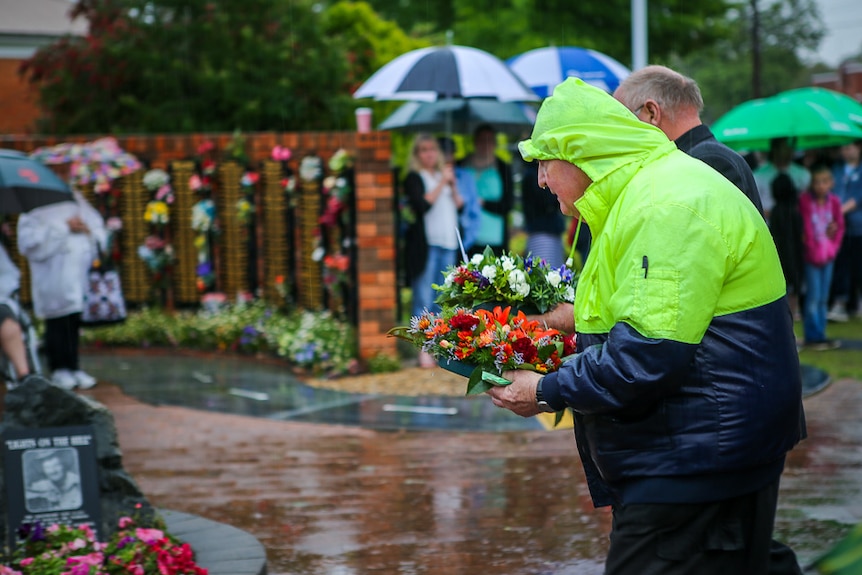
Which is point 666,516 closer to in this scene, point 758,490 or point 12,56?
point 758,490

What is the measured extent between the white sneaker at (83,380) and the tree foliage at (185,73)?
6149mm

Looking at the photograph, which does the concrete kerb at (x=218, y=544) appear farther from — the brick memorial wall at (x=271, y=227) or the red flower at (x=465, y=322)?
→ the brick memorial wall at (x=271, y=227)

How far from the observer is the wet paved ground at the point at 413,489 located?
5.61 meters

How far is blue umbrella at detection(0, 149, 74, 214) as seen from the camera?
8553 millimetres

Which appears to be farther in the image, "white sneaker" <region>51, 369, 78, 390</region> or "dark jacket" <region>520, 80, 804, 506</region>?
"white sneaker" <region>51, 369, 78, 390</region>

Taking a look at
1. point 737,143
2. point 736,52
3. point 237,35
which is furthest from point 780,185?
point 736,52

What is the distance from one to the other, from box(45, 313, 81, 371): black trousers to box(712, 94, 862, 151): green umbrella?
6.35 m

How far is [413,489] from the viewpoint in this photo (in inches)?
267

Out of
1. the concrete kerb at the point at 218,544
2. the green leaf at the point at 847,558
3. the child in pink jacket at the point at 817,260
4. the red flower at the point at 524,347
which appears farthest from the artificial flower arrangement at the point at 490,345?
the child in pink jacket at the point at 817,260

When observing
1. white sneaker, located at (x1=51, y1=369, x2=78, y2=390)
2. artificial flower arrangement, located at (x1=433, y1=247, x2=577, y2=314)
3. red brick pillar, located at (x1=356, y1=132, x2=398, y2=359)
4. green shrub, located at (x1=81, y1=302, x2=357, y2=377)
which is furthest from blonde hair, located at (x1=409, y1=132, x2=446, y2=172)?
artificial flower arrangement, located at (x1=433, y1=247, x2=577, y2=314)

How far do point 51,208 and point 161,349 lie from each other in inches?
105

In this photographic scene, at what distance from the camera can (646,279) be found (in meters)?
2.83

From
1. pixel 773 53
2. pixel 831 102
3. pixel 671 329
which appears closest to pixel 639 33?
pixel 831 102

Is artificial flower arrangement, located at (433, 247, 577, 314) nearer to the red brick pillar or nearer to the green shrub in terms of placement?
the green shrub
